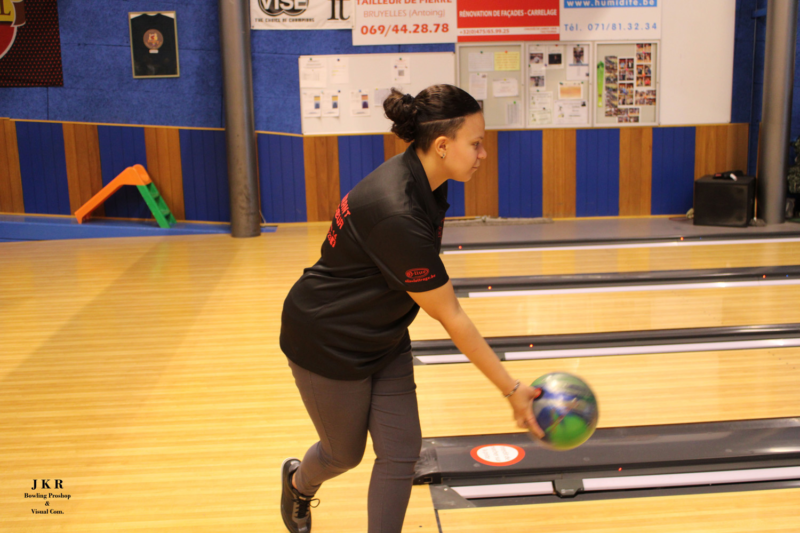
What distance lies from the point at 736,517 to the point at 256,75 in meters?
6.58

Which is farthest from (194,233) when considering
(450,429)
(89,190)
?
(450,429)

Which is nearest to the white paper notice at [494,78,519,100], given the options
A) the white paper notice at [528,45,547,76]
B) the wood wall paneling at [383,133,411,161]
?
the white paper notice at [528,45,547,76]

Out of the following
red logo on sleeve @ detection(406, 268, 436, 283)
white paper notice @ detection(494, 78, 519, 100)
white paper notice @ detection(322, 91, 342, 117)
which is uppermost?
white paper notice @ detection(494, 78, 519, 100)

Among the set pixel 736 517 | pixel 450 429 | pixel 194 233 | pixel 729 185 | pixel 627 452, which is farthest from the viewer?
pixel 194 233

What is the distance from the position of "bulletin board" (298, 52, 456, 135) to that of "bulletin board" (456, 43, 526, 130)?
17 cm

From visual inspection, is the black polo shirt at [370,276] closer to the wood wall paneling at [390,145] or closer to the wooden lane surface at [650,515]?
the wooden lane surface at [650,515]

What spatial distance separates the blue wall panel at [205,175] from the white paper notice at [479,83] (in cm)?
274

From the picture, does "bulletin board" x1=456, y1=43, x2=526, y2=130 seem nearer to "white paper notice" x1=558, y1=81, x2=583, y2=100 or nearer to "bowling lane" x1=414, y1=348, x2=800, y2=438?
"white paper notice" x1=558, y1=81, x2=583, y2=100

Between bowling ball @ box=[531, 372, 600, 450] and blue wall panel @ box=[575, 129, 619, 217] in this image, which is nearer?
bowling ball @ box=[531, 372, 600, 450]

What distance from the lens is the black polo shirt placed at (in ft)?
4.76

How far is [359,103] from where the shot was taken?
750cm

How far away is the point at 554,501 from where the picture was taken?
2156 mm

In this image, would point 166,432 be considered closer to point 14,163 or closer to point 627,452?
point 627,452

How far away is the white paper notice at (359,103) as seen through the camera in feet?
24.5
